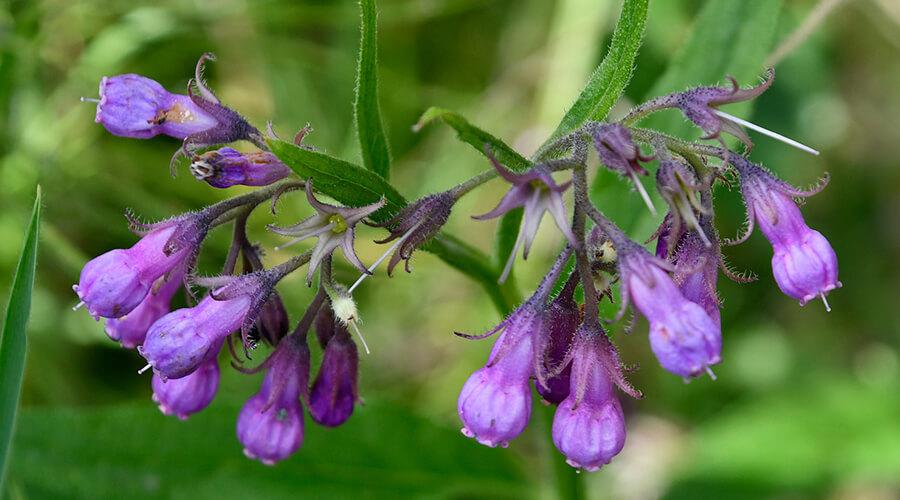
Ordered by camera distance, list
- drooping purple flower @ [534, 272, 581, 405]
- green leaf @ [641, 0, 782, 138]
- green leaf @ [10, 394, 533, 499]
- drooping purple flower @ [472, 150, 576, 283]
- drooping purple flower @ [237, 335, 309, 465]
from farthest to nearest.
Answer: green leaf @ [10, 394, 533, 499] → green leaf @ [641, 0, 782, 138] → drooping purple flower @ [237, 335, 309, 465] → drooping purple flower @ [534, 272, 581, 405] → drooping purple flower @ [472, 150, 576, 283]

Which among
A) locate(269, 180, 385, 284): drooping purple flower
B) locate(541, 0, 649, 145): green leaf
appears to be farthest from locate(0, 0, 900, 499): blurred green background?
locate(541, 0, 649, 145): green leaf

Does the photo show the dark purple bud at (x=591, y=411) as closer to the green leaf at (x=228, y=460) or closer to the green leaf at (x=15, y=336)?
the green leaf at (x=15, y=336)

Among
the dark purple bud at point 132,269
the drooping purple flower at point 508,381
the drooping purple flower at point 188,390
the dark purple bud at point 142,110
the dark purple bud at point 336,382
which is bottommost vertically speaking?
the drooping purple flower at point 188,390

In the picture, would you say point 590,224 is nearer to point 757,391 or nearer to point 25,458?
point 25,458

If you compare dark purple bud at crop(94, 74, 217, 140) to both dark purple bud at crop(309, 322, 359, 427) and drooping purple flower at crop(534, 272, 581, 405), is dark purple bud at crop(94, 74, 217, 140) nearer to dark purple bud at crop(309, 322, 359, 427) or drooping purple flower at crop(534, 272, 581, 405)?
dark purple bud at crop(309, 322, 359, 427)

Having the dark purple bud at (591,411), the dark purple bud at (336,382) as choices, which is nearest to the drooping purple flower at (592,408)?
the dark purple bud at (591,411)

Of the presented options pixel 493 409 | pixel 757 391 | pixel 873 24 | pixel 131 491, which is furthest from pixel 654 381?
pixel 493 409

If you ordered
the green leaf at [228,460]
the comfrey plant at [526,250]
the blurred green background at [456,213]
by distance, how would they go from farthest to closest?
the blurred green background at [456,213] < the green leaf at [228,460] < the comfrey plant at [526,250]
